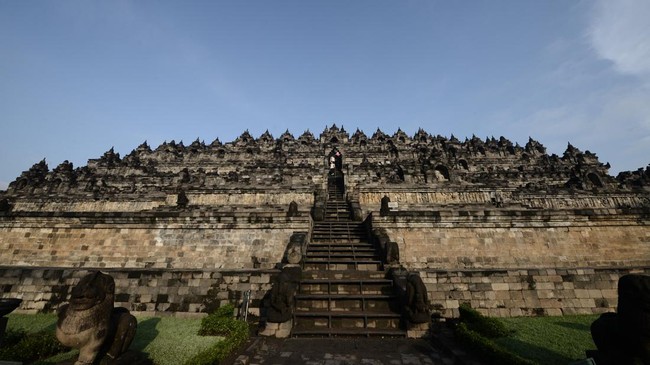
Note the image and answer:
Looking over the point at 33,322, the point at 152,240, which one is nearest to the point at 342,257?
the point at 152,240

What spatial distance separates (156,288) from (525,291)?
11.5 metres

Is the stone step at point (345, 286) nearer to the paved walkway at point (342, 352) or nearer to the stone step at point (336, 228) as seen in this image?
the paved walkway at point (342, 352)

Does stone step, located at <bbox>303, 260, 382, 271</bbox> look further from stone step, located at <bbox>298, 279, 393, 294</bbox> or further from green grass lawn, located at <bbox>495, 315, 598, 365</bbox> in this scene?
green grass lawn, located at <bbox>495, 315, 598, 365</bbox>

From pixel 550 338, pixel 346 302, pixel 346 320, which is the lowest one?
pixel 550 338

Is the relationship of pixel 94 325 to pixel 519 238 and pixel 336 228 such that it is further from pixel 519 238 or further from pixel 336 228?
pixel 519 238

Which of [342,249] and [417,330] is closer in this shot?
[417,330]

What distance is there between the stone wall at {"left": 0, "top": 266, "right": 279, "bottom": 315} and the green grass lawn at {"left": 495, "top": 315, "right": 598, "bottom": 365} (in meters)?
6.66

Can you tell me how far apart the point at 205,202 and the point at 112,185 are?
19.0 metres

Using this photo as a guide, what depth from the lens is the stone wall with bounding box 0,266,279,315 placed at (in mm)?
8672

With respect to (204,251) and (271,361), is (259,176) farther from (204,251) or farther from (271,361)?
(271,361)

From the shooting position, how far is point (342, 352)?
639 cm

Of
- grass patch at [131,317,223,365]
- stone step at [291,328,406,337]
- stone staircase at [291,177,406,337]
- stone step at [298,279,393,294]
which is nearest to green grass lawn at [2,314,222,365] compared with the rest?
grass patch at [131,317,223,365]

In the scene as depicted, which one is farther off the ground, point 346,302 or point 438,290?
point 438,290

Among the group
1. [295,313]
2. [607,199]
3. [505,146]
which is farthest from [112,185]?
[505,146]
